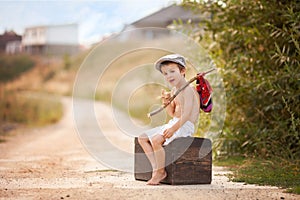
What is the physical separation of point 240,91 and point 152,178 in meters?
3.21

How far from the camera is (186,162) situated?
19.4 feet

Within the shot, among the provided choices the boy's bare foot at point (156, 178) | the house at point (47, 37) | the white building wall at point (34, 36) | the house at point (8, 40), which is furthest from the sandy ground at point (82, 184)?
the white building wall at point (34, 36)

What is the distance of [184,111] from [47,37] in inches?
970

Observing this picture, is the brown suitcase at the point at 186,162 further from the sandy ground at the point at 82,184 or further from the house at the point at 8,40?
the house at the point at 8,40

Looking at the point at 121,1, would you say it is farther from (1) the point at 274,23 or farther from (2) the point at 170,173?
(2) the point at 170,173

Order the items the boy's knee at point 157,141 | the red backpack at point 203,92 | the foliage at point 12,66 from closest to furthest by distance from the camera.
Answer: the boy's knee at point 157,141
the red backpack at point 203,92
the foliage at point 12,66

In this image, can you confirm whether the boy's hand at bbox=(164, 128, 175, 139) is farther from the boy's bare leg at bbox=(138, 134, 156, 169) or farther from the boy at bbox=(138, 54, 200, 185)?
the boy's bare leg at bbox=(138, 134, 156, 169)

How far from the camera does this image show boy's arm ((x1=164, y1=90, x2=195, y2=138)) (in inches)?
231

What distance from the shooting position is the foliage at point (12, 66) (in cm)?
2611

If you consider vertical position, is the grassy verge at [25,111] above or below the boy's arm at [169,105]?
below

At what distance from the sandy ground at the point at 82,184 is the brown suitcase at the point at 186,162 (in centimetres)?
14

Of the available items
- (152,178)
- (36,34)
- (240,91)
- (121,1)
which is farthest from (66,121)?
(152,178)

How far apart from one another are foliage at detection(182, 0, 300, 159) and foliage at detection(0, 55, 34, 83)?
1745cm

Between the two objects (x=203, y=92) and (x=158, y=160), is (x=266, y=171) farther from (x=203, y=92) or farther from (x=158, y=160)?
(x=158, y=160)
